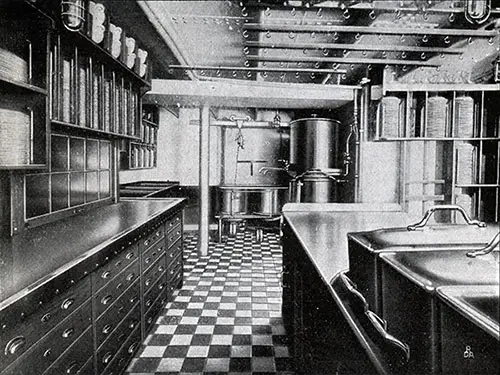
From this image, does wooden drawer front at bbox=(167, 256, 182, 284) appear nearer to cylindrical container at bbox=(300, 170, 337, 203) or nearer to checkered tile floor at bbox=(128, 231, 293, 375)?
checkered tile floor at bbox=(128, 231, 293, 375)

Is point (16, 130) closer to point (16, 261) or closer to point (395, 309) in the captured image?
point (16, 261)

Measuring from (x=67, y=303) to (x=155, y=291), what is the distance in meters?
1.70

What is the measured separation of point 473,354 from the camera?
0.74 m

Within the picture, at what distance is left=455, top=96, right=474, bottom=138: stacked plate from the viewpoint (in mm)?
4664

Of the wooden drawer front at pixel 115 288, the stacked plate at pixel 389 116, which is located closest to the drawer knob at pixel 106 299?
the wooden drawer front at pixel 115 288

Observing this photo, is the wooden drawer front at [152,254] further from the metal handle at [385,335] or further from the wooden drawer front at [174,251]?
the metal handle at [385,335]

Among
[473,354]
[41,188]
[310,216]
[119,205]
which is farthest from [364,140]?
[473,354]

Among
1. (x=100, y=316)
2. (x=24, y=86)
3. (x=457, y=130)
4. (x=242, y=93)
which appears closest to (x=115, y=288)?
(x=100, y=316)

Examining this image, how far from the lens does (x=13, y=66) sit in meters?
2.23

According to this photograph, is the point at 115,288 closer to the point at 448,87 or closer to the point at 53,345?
the point at 53,345

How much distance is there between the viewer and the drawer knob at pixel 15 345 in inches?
54.1

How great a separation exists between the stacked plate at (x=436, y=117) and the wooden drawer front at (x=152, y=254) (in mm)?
3166

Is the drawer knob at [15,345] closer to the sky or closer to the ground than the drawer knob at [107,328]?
closer to the sky

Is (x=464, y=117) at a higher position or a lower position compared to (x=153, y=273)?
higher
